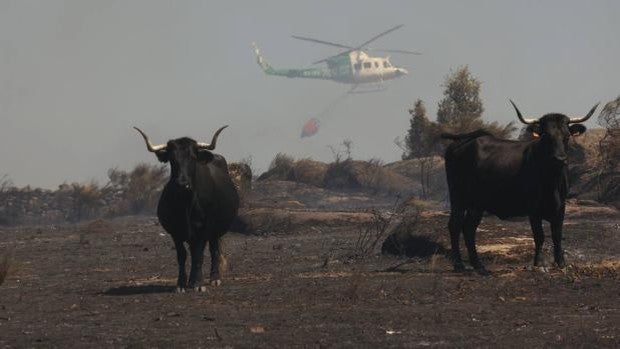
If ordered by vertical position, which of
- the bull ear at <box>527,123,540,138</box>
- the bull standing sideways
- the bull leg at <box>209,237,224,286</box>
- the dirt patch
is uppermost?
the bull ear at <box>527,123,540,138</box>

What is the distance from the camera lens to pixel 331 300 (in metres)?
15.5

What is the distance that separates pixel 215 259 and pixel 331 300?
148 inches

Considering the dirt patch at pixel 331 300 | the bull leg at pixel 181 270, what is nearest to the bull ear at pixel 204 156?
the bull leg at pixel 181 270

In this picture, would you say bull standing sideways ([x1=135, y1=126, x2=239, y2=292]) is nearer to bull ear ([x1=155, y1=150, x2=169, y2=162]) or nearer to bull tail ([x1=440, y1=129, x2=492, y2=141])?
bull ear ([x1=155, y1=150, x2=169, y2=162])

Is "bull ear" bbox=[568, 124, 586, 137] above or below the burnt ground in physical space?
above

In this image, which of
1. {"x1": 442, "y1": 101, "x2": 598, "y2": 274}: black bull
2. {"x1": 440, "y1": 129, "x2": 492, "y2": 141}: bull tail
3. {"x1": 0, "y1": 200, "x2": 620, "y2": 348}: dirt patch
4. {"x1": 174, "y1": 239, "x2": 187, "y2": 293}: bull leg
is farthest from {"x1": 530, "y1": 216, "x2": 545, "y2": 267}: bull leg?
{"x1": 174, "y1": 239, "x2": 187, "y2": 293}: bull leg

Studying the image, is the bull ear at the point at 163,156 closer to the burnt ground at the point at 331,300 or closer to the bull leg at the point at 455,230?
the burnt ground at the point at 331,300

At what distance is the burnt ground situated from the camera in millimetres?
12180

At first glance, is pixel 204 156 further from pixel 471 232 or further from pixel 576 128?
pixel 576 128

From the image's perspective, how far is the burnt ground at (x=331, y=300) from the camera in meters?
12.2

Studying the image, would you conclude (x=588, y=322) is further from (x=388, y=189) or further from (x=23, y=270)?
(x=388, y=189)

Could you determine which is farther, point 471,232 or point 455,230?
point 455,230

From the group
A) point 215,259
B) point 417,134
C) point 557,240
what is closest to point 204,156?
point 215,259

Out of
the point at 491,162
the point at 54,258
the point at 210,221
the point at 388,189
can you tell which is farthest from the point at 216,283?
the point at 388,189
